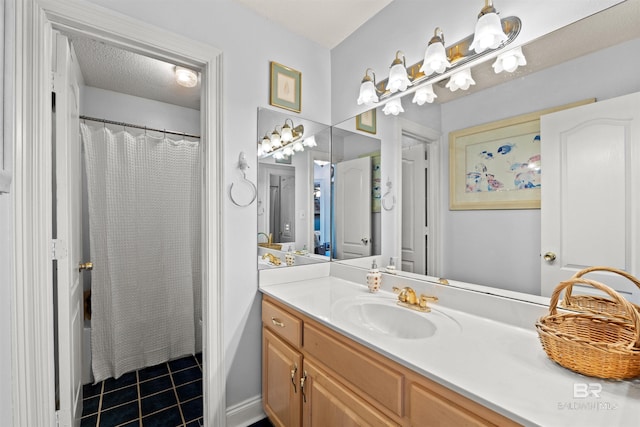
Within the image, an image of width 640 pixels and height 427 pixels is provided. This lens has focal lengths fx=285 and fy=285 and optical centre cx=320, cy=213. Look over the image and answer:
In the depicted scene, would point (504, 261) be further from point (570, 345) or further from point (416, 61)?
point (416, 61)

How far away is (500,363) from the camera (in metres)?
0.82

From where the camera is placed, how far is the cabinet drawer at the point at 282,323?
133 centimetres

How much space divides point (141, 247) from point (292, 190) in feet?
4.56

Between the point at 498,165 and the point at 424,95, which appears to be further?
the point at 424,95

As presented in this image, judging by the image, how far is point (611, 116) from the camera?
902mm

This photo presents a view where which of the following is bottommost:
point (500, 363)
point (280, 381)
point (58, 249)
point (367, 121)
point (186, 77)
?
point (280, 381)

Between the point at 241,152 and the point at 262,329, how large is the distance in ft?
3.42

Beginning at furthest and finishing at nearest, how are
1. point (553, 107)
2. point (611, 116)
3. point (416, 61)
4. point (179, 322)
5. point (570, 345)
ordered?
point (179, 322) < point (416, 61) < point (553, 107) < point (611, 116) < point (570, 345)

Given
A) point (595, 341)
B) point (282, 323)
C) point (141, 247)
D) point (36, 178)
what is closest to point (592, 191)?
point (595, 341)

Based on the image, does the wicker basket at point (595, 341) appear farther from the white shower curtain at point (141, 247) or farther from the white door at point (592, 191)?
the white shower curtain at point (141, 247)

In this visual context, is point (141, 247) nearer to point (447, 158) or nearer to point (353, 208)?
point (353, 208)

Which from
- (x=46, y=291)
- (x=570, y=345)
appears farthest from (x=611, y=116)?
(x=46, y=291)

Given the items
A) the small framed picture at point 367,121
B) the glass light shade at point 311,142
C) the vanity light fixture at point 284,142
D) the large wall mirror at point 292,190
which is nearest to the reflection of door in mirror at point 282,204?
the large wall mirror at point 292,190

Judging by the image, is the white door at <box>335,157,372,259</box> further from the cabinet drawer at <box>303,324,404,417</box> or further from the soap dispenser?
the cabinet drawer at <box>303,324,404,417</box>
